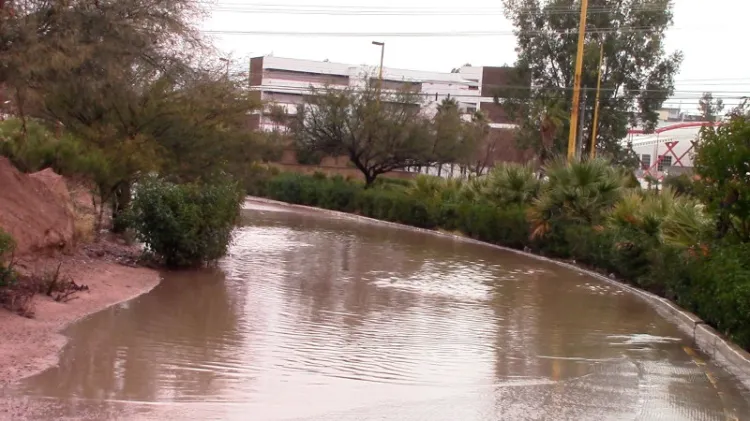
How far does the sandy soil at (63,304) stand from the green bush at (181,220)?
682 millimetres

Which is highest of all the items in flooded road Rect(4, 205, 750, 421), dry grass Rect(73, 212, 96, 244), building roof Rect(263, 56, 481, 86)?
building roof Rect(263, 56, 481, 86)

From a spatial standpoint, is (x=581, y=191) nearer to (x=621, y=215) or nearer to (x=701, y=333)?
(x=621, y=215)

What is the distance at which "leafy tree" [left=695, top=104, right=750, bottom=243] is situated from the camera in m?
12.4

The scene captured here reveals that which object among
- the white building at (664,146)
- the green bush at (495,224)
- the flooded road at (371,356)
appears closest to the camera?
the flooded road at (371,356)

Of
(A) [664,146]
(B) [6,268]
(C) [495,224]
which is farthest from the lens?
(A) [664,146]

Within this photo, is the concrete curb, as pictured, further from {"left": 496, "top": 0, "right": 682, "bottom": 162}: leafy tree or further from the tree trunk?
{"left": 496, "top": 0, "right": 682, "bottom": 162}: leafy tree

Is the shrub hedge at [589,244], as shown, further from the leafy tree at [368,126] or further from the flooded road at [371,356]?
the leafy tree at [368,126]

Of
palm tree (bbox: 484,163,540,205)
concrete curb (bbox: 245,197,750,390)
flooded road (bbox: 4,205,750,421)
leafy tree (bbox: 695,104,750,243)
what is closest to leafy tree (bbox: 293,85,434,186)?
palm tree (bbox: 484,163,540,205)

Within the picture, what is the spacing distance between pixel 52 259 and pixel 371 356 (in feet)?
19.9

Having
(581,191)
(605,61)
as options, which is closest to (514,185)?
(581,191)

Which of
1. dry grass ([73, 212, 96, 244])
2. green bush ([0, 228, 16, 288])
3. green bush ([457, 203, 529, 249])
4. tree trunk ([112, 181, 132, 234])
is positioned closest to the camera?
green bush ([0, 228, 16, 288])

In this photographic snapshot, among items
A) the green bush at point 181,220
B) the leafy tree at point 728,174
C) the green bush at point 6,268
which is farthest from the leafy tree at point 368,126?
the green bush at point 6,268

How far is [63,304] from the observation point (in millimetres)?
11180

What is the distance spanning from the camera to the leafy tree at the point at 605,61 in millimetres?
43469
